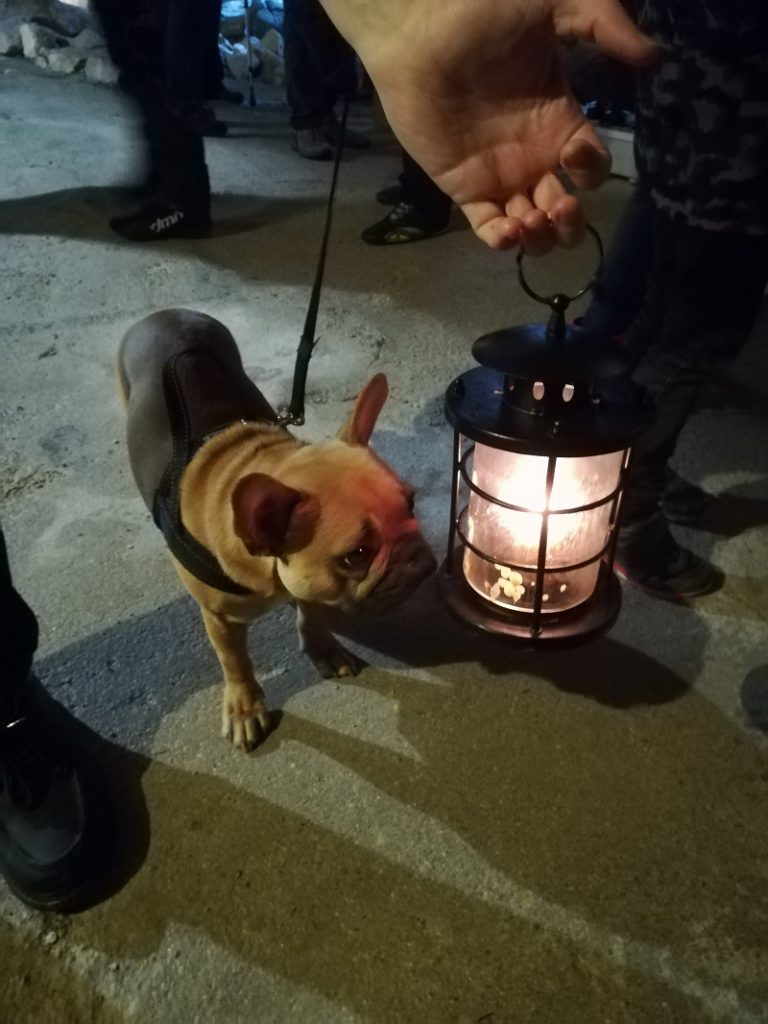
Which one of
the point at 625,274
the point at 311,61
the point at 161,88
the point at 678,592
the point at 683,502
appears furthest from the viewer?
the point at 311,61

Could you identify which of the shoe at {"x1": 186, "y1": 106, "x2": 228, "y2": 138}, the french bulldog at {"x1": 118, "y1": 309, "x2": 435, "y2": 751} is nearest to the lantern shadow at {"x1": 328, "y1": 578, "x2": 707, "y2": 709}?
the french bulldog at {"x1": 118, "y1": 309, "x2": 435, "y2": 751}

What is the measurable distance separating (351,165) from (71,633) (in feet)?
11.7

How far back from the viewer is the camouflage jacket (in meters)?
1.34

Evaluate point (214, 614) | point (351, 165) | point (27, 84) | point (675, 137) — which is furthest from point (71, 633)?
point (27, 84)

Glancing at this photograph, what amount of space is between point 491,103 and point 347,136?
396cm

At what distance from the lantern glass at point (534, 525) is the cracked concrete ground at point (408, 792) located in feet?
0.71

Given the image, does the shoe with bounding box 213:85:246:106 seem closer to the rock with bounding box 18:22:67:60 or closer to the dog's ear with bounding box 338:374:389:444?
the rock with bounding box 18:22:67:60

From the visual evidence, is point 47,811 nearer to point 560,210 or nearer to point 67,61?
point 560,210

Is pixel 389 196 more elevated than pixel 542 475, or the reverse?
pixel 542 475

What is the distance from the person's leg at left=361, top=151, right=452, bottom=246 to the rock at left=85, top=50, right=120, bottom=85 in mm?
3508

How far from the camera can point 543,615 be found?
146 centimetres

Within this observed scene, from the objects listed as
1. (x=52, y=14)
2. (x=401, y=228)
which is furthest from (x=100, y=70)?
(x=401, y=228)

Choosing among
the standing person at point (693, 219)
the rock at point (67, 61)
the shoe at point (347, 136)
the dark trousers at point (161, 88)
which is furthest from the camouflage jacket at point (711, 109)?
the rock at point (67, 61)

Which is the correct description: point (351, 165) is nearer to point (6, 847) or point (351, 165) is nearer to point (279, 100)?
point (279, 100)
